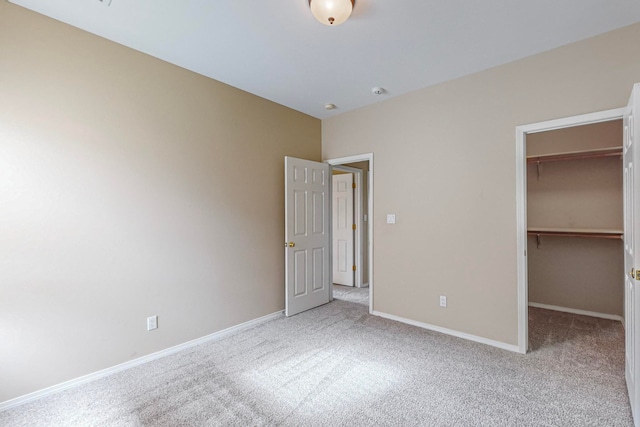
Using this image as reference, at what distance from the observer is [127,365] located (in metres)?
2.47

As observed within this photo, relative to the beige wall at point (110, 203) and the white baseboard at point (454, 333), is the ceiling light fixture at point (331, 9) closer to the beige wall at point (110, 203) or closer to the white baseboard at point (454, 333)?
the beige wall at point (110, 203)

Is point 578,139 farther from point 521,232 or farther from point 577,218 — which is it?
point 521,232

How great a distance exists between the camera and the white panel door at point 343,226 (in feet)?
16.8

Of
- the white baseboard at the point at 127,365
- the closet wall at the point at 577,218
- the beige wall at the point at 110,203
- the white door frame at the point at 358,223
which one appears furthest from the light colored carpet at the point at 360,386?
the white door frame at the point at 358,223

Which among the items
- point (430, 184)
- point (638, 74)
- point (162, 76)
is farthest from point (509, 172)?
point (162, 76)

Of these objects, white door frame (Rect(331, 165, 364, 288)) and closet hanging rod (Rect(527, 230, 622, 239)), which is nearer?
closet hanging rod (Rect(527, 230, 622, 239))

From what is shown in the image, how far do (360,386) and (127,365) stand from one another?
1915mm

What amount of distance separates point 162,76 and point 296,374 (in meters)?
2.83

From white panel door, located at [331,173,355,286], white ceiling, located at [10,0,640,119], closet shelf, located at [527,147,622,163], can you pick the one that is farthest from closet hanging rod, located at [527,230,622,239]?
white panel door, located at [331,173,355,286]

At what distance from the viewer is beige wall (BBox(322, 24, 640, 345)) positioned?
2438 mm

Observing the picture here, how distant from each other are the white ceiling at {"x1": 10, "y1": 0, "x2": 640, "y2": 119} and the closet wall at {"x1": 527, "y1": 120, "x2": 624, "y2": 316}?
1.80 meters

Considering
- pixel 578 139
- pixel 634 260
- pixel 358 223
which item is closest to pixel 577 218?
pixel 578 139

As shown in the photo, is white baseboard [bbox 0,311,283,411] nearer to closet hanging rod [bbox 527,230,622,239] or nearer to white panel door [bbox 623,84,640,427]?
white panel door [bbox 623,84,640,427]

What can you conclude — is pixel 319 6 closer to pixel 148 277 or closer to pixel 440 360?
pixel 148 277
